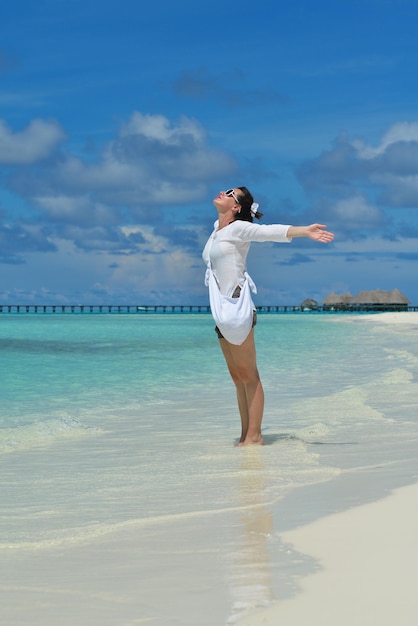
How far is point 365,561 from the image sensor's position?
3254 millimetres

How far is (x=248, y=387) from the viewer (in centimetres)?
677

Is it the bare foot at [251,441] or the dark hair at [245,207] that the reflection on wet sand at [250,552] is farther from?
the dark hair at [245,207]

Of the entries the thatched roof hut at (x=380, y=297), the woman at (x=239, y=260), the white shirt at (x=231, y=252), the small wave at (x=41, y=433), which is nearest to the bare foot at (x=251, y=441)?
the woman at (x=239, y=260)

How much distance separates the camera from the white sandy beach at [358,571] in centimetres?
272

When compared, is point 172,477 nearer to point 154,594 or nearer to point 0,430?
point 154,594

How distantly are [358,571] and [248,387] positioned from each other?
144 inches

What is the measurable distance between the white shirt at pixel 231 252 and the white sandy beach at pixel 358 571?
2.62 metres

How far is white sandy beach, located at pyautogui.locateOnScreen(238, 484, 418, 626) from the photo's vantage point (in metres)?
2.72

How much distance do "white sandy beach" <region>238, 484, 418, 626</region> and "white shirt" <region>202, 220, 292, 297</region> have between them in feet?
8.58

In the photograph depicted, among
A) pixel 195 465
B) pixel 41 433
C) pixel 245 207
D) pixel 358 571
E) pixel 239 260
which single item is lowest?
pixel 41 433

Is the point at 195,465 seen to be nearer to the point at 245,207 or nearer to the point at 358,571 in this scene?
the point at 245,207

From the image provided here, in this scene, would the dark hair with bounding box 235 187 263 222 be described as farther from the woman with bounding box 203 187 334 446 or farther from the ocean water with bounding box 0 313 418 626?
the ocean water with bounding box 0 313 418 626

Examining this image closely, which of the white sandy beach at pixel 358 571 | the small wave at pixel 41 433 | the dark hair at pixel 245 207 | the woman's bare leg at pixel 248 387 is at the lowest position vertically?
the small wave at pixel 41 433

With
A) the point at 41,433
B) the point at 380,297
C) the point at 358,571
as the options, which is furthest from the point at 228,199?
the point at 380,297
